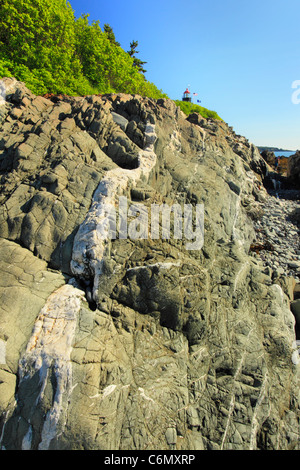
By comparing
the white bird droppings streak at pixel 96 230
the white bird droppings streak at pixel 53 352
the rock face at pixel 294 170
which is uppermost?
the rock face at pixel 294 170

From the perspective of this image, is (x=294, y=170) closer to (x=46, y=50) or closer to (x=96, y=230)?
(x=46, y=50)

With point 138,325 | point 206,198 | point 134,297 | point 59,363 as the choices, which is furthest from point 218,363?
point 206,198

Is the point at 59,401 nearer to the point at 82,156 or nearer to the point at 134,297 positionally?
the point at 134,297

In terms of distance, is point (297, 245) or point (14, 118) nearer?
point (14, 118)

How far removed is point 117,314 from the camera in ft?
25.3

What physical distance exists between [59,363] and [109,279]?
2.66 meters

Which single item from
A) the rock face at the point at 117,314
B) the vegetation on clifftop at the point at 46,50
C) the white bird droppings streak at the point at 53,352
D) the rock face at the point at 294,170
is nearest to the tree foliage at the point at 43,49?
the vegetation on clifftop at the point at 46,50

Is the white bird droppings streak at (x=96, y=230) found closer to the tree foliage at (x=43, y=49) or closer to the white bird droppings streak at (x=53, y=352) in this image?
the white bird droppings streak at (x=53, y=352)

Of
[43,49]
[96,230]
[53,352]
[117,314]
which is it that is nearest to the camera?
[53,352]

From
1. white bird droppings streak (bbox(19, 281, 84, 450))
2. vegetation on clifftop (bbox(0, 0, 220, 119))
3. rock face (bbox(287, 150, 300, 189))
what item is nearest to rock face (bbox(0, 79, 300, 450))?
white bird droppings streak (bbox(19, 281, 84, 450))

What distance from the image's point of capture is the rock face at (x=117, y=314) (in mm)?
6039

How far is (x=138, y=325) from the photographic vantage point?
25.7ft

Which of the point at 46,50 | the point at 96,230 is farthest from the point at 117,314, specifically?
the point at 46,50

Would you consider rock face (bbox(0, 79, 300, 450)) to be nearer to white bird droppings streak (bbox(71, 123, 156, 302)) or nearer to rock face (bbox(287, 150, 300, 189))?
white bird droppings streak (bbox(71, 123, 156, 302))
